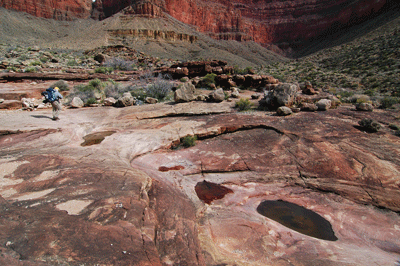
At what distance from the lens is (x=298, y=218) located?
4266mm

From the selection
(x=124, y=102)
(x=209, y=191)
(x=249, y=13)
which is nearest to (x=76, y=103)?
(x=124, y=102)

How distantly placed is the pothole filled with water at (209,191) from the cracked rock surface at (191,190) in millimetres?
109

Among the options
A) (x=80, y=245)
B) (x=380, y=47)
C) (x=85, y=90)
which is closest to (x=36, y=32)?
(x=85, y=90)

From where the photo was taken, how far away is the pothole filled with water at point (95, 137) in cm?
604

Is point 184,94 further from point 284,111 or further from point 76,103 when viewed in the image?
point 76,103

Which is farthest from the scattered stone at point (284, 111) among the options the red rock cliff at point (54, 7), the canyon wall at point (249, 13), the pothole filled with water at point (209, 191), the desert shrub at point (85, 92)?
the red rock cliff at point (54, 7)

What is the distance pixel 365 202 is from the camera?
457cm

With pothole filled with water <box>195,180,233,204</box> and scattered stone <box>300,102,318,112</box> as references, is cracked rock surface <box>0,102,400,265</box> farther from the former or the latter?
scattered stone <box>300,102,318,112</box>

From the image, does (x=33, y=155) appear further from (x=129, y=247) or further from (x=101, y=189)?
(x=129, y=247)

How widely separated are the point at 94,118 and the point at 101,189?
19.9 feet

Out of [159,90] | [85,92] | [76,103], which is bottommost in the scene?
[76,103]

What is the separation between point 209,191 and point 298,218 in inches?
80.7

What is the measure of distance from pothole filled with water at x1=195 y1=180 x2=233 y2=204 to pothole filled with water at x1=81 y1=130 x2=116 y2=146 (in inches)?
139

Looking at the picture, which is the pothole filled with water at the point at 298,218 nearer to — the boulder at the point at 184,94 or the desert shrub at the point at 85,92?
the boulder at the point at 184,94
